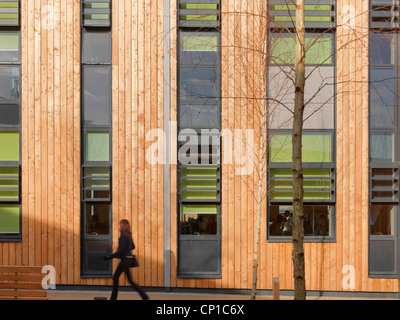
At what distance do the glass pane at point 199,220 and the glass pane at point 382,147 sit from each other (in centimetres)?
474

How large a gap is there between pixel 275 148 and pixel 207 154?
1.95m

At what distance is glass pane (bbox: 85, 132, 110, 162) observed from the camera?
34.1 ft

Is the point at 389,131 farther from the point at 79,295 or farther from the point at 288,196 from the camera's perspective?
the point at 79,295

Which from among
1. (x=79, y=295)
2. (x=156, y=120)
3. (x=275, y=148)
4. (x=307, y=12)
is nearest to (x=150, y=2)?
(x=156, y=120)

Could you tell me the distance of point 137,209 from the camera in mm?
10203

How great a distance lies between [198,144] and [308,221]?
383 centimetres

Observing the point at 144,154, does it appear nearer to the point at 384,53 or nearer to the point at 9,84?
the point at 9,84

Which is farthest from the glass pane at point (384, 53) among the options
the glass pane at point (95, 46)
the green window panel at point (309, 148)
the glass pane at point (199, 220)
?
the glass pane at point (95, 46)

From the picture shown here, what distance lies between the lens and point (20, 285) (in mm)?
7266

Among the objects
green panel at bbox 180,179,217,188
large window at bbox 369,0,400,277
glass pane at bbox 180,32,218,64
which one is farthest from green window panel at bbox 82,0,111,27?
large window at bbox 369,0,400,277

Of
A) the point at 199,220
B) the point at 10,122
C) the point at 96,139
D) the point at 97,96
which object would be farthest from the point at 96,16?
the point at 199,220

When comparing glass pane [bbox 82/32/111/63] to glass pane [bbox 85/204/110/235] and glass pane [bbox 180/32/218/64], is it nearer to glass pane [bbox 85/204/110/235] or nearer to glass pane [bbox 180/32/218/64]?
glass pane [bbox 180/32/218/64]
